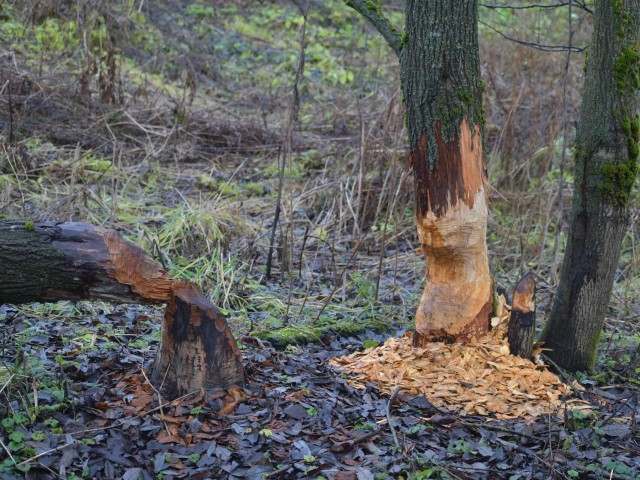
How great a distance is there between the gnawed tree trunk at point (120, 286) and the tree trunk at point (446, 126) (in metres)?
1.36

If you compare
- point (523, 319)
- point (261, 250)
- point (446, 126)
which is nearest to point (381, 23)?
point (446, 126)

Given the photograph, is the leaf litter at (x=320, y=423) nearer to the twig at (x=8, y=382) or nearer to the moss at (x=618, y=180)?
the twig at (x=8, y=382)

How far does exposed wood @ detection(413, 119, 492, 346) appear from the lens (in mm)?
3984

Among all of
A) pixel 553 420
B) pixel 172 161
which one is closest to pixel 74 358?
pixel 553 420

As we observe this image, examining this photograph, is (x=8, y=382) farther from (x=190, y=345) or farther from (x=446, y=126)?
(x=446, y=126)

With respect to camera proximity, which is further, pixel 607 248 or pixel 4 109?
pixel 4 109

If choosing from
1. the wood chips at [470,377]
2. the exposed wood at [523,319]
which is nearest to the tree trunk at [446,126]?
the exposed wood at [523,319]

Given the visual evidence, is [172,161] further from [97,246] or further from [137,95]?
[97,246]

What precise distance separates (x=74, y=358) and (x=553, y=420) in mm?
2622

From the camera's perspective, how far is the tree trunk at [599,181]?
3982 millimetres

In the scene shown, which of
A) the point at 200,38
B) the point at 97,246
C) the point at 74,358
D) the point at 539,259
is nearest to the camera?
the point at 97,246

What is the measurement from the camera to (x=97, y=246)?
330cm

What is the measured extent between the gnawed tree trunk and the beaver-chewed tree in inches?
53.4

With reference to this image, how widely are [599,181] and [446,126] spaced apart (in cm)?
96
